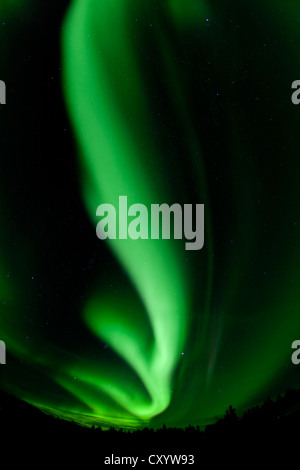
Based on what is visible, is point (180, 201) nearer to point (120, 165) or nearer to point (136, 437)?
point (120, 165)

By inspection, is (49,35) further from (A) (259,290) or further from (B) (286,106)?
(A) (259,290)

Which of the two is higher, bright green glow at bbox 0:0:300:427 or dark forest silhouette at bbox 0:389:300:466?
bright green glow at bbox 0:0:300:427

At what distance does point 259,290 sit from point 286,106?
26 centimetres

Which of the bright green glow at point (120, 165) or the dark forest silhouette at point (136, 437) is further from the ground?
the bright green glow at point (120, 165)

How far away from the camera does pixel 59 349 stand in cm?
86

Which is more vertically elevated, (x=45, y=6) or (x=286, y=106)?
(x=45, y=6)

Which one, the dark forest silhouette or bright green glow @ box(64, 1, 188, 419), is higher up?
bright green glow @ box(64, 1, 188, 419)

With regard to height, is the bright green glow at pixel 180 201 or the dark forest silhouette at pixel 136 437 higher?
the bright green glow at pixel 180 201

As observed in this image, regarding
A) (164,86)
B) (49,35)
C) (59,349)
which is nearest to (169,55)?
(164,86)

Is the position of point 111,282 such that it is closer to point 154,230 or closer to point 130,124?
point 154,230

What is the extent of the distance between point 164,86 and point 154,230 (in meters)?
0.20

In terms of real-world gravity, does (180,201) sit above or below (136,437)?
above

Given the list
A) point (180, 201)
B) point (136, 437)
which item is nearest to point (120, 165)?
point (180, 201)
